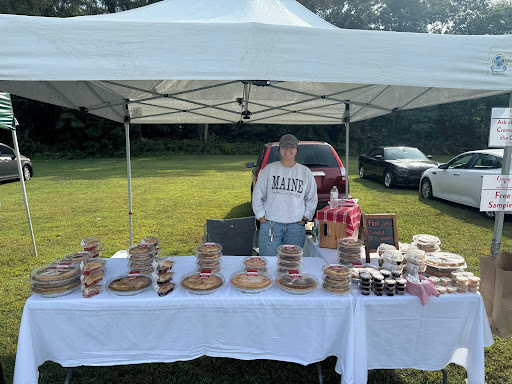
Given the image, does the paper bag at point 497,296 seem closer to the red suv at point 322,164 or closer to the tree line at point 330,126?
the red suv at point 322,164

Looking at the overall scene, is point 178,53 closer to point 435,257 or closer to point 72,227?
point 435,257

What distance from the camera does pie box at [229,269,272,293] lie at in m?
2.04

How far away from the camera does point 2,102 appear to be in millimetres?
4312

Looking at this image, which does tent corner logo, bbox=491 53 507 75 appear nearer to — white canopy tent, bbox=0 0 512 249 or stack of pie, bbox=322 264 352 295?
white canopy tent, bbox=0 0 512 249

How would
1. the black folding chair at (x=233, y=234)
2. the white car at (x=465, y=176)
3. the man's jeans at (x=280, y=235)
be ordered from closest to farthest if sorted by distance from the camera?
1. the man's jeans at (x=280, y=235)
2. the black folding chair at (x=233, y=234)
3. the white car at (x=465, y=176)

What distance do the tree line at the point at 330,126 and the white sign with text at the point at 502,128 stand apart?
24.4 metres

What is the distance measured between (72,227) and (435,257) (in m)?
6.67

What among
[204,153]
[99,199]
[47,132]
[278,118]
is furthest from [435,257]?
[47,132]

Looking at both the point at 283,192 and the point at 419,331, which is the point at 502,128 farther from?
the point at 283,192

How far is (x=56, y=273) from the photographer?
6.71 feet

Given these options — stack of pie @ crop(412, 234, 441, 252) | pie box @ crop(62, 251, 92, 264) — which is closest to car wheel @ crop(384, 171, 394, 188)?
stack of pie @ crop(412, 234, 441, 252)

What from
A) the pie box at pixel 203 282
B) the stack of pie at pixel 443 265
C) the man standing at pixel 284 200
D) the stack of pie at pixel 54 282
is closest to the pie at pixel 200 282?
the pie box at pixel 203 282

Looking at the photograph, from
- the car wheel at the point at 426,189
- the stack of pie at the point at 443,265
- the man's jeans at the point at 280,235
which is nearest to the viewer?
the stack of pie at the point at 443,265

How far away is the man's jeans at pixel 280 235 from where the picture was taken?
3.01 meters
